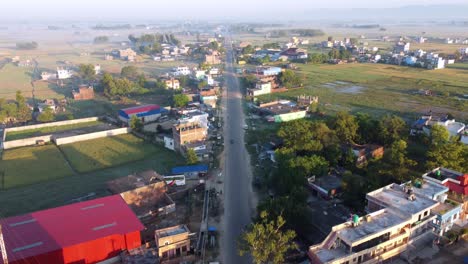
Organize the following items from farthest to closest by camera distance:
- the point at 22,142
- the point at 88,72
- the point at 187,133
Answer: the point at 88,72 → the point at 22,142 → the point at 187,133

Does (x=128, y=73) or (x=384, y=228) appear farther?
(x=128, y=73)

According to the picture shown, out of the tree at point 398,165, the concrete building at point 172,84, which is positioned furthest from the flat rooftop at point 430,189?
the concrete building at point 172,84

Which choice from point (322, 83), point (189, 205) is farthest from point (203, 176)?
point (322, 83)

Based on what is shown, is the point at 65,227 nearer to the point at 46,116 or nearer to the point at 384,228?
the point at 384,228

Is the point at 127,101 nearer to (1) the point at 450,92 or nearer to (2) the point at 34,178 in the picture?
(2) the point at 34,178

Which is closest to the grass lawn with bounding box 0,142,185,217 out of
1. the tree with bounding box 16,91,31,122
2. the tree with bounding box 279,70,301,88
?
the tree with bounding box 16,91,31,122

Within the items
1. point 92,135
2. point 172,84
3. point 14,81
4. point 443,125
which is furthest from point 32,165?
point 14,81

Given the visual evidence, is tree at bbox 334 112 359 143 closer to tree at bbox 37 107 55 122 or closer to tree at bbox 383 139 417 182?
tree at bbox 383 139 417 182
